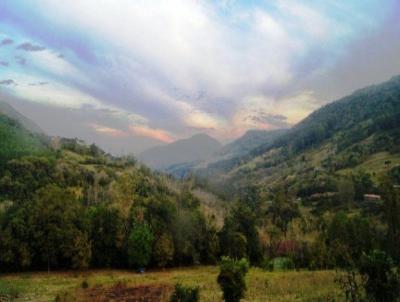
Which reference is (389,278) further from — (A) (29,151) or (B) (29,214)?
(A) (29,151)

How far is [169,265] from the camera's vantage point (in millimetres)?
73625

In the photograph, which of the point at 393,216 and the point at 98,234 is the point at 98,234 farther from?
the point at 393,216

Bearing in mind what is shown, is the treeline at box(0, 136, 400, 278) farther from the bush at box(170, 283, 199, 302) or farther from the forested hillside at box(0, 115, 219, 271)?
the bush at box(170, 283, 199, 302)

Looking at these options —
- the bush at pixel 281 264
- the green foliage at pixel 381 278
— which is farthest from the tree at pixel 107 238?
the green foliage at pixel 381 278

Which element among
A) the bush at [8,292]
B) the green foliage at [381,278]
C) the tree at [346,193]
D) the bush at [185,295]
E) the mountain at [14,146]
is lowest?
the bush at [8,292]

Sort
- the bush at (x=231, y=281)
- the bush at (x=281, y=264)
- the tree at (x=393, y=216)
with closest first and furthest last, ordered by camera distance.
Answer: the bush at (x=231, y=281)
the tree at (x=393, y=216)
the bush at (x=281, y=264)

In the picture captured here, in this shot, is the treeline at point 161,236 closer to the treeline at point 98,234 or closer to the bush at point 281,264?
the bush at point 281,264

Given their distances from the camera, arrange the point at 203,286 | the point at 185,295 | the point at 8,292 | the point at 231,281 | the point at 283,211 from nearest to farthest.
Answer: the point at 185,295, the point at 231,281, the point at 8,292, the point at 203,286, the point at 283,211

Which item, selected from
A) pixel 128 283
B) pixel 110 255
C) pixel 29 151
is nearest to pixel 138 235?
pixel 110 255

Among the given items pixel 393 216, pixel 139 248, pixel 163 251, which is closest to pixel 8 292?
pixel 139 248

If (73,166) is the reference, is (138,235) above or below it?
below

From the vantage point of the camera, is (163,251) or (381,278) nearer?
(381,278)

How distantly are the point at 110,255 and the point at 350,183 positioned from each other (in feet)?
312

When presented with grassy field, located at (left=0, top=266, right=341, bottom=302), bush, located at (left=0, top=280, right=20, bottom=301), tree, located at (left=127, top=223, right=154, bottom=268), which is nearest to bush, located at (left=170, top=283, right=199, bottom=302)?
grassy field, located at (left=0, top=266, right=341, bottom=302)
